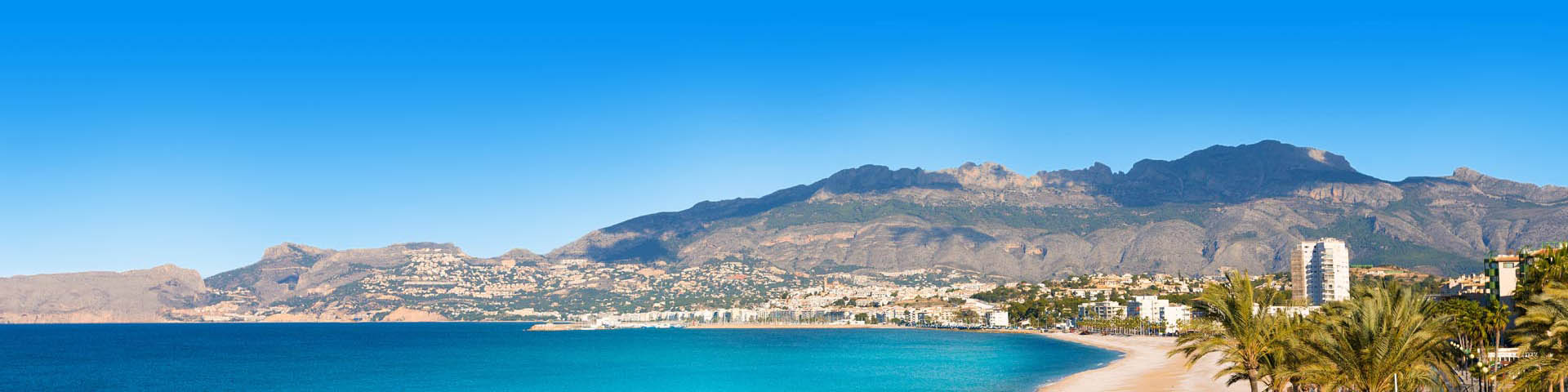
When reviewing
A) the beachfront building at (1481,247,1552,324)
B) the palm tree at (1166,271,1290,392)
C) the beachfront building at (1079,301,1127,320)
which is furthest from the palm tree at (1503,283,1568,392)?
the beachfront building at (1079,301,1127,320)

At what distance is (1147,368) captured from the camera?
80625 mm

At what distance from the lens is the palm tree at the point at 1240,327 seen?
92.3 feet

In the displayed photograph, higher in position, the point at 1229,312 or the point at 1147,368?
the point at 1229,312

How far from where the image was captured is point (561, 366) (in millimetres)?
102375

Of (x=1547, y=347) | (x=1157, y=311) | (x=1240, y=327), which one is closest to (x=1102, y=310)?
(x=1157, y=311)

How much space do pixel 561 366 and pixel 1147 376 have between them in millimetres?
53175

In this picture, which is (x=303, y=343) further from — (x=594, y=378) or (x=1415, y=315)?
(x=1415, y=315)

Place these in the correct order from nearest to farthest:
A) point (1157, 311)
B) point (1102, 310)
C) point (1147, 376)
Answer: point (1147, 376) → point (1157, 311) → point (1102, 310)

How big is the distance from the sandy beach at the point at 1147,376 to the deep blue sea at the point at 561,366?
8.67ft

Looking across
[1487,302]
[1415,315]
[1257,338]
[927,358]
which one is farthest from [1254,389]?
[927,358]

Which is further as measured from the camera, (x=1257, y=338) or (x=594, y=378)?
(x=594, y=378)

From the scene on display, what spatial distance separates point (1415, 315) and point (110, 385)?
8428 cm

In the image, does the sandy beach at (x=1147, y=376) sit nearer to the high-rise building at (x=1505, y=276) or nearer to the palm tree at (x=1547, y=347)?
the high-rise building at (x=1505, y=276)

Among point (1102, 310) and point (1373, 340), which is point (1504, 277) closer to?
point (1373, 340)
